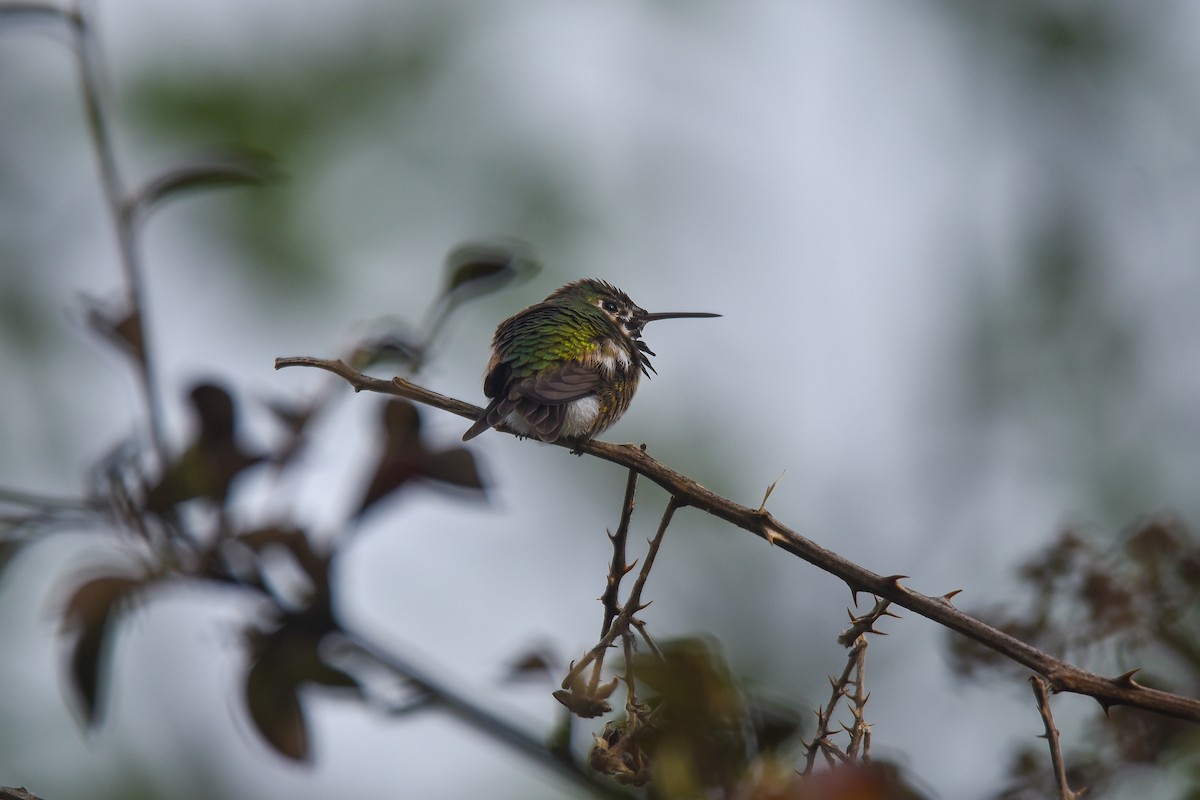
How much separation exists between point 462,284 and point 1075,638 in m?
2.15

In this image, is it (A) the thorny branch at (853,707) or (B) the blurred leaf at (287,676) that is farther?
(A) the thorny branch at (853,707)

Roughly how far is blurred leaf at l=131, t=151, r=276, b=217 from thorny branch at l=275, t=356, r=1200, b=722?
0.39 m

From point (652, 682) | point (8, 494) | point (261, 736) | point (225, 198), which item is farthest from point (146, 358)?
point (225, 198)

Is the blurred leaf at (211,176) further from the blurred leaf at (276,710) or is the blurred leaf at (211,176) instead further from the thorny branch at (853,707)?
the thorny branch at (853,707)

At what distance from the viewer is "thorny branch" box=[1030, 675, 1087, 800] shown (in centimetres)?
185

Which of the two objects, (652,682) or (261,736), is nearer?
(652,682)

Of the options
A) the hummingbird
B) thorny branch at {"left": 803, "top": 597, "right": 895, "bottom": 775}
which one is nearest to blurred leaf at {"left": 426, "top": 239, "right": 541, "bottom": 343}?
thorny branch at {"left": 803, "top": 597, "right": 895, "bottom": 775}

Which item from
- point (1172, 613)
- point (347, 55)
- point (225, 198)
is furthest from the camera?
point (347, 55)

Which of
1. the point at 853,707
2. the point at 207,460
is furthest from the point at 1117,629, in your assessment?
the point at 207,460

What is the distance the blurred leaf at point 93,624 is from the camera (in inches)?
69.2

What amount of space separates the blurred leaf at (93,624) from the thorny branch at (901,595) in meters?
0.66

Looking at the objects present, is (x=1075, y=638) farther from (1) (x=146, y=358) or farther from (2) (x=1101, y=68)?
(2) (x=1101, y=68)

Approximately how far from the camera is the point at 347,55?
15.4 m

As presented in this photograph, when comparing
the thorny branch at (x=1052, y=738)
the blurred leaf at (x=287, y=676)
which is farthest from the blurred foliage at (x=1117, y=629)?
the blurred leaf at (x=287, y=676)
